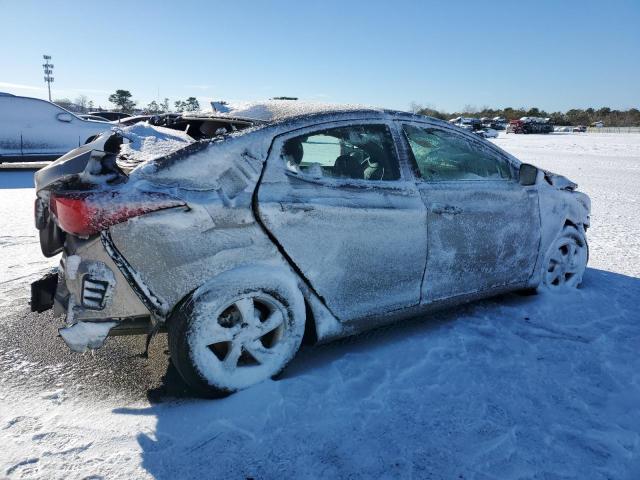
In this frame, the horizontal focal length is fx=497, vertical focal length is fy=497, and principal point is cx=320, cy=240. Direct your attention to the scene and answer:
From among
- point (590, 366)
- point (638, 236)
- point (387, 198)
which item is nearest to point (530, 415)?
point (590, 366)

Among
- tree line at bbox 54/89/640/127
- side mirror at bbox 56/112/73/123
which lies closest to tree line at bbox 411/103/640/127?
tree line at bbox 54/89/640/127

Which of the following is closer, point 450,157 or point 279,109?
point 279,109

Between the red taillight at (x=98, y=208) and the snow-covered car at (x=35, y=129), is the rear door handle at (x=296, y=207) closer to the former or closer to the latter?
the red taillight at (x=98, y=208)

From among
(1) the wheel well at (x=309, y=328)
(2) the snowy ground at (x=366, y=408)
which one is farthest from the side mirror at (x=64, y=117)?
(1) the wheel well at (x=309, y=328)

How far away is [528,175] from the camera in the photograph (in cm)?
366

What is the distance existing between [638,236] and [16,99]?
1263 cm

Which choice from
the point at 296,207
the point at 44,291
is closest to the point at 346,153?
the point at 296,207

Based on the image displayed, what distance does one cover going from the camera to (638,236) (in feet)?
20.3

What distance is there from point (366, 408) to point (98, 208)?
5.28 ft

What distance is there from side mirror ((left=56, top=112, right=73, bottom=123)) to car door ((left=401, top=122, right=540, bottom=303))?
11469mm

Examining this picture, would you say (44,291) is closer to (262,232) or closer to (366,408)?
(262,232)

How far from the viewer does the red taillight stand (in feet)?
7.34

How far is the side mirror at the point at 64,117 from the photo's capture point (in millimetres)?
12133

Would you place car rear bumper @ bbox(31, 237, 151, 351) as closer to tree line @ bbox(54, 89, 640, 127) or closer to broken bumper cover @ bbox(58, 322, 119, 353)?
broken bumper cover @ bbox(58, 322, 119, 353)
